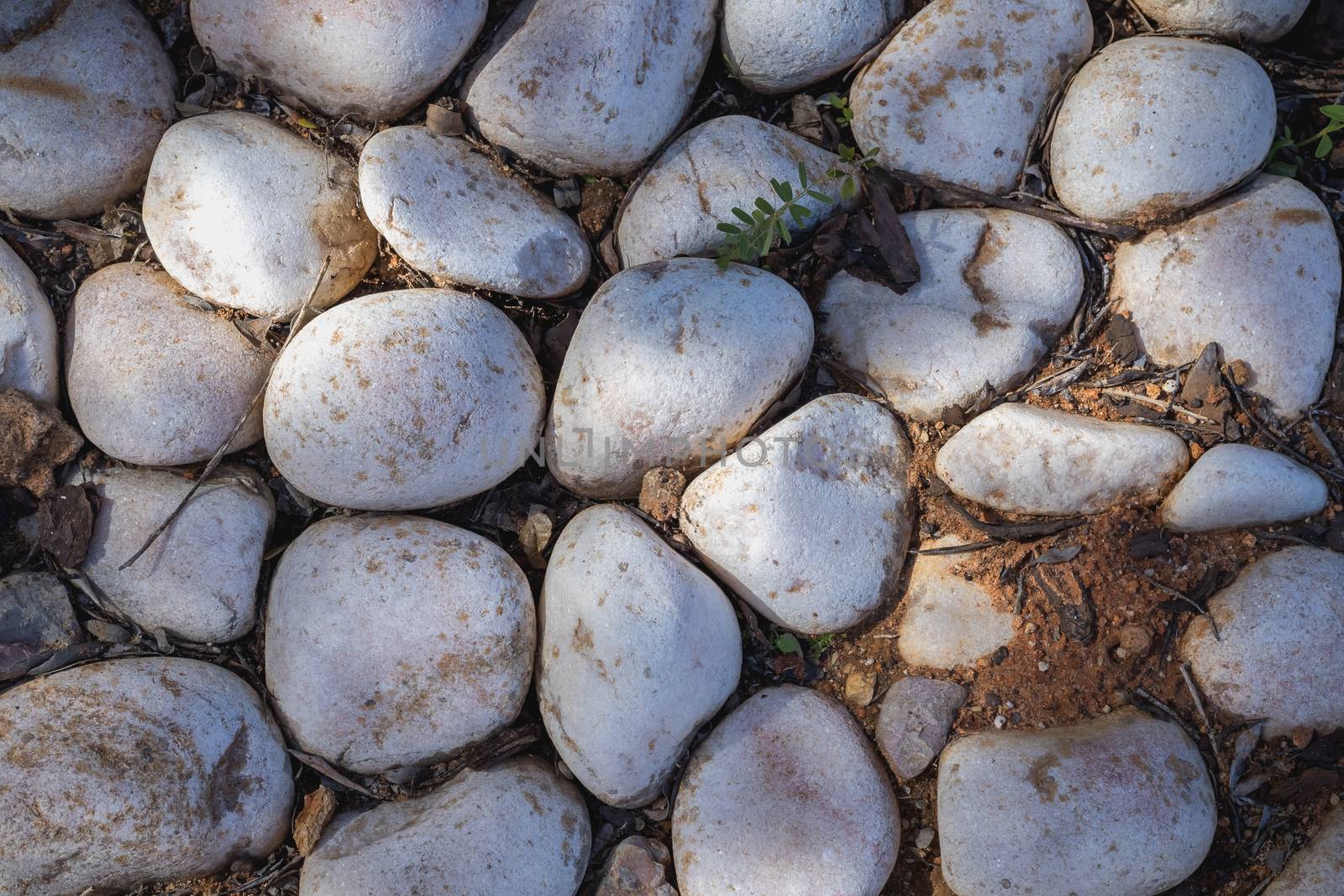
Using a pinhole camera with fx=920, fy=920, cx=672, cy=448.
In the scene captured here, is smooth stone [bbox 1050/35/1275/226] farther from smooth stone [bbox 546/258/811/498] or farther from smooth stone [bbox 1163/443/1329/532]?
smooth stone [bbox 546/258/811/498]

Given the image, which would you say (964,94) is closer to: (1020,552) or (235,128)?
(1020,552)

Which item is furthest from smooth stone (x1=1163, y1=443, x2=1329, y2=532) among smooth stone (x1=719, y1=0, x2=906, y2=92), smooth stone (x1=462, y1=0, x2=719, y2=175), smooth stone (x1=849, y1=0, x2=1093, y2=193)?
smooth stone (x1=462, y1=0, x2=719, y2=175)

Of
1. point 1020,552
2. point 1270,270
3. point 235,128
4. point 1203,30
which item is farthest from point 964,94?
point 235,128

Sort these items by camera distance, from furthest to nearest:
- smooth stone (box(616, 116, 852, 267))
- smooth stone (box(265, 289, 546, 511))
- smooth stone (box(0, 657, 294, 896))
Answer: smooth stone (box(616, 116, 852, 267)) < smooth stone (box(265, 289, 546, 511)) < smooth stone (box(0, 657, 294, 896))

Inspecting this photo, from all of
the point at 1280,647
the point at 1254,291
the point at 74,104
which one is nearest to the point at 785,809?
the point at 1280,647

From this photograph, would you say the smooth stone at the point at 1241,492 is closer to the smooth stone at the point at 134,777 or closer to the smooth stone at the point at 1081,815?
the smooth stone at the point at 1081,815

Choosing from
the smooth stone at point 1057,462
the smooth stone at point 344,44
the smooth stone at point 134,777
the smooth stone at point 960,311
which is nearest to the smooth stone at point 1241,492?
the smooth stone at point 1057,462

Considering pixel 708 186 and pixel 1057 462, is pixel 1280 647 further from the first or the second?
pixel 708 186
